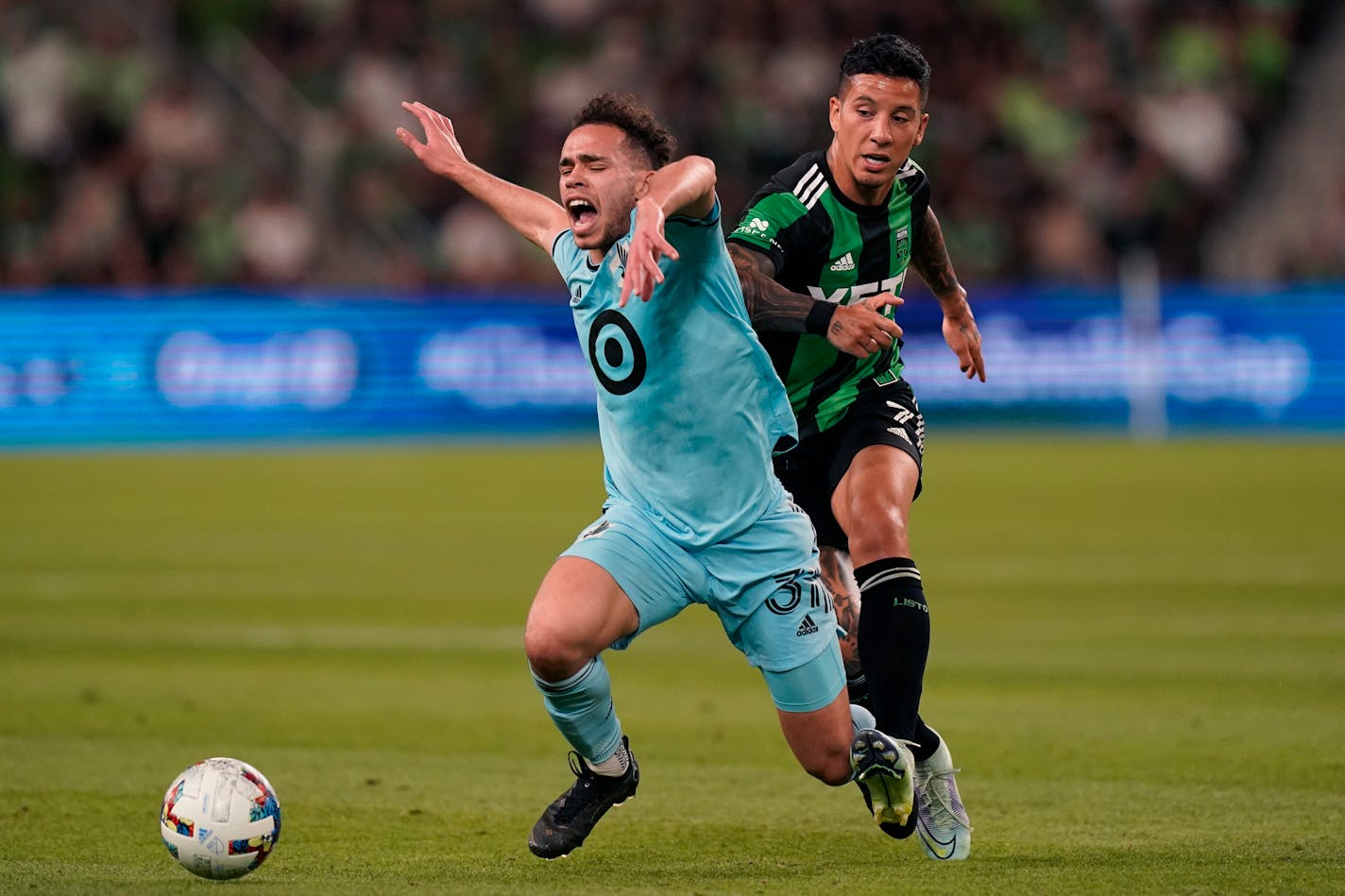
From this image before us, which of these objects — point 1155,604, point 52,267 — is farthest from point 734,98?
point 1155,604

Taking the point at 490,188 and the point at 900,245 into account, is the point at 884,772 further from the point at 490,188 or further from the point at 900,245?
the point at 490,188

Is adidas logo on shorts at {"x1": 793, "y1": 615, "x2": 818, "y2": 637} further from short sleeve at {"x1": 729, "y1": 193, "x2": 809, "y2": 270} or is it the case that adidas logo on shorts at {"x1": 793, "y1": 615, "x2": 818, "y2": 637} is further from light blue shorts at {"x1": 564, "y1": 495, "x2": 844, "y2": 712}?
short sleeve at {"x1": 729, "y1": 193, "x2": 809, "y2": 270}

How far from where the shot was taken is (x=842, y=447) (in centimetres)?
704

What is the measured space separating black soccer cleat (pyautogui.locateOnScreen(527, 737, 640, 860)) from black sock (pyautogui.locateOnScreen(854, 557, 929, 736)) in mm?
827

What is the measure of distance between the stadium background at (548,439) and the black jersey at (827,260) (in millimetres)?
1484

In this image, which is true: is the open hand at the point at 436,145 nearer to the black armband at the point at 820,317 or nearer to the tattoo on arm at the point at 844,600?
the black armband at the point at 820,317

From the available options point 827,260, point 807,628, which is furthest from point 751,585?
point 827,260

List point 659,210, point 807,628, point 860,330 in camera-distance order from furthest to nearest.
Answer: point 807,628 < point 860,330 < point 659,210

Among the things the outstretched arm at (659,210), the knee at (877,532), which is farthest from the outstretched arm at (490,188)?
the knee at (877,532)

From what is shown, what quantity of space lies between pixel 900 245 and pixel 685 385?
4.55ft

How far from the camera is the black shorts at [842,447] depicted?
22.9 ft

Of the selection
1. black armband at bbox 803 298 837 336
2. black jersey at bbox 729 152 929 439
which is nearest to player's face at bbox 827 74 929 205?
black jersey at bbox 729 152 929 439

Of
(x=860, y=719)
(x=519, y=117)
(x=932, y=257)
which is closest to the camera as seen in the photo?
(x=860, y=719)

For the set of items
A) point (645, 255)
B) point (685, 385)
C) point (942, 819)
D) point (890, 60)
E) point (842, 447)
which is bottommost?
point (942, 819)
